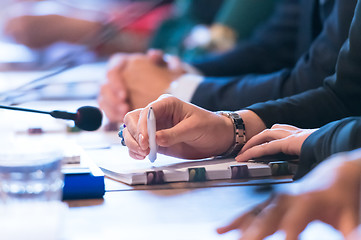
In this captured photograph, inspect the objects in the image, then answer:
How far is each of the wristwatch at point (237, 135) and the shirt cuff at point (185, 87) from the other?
247 mm

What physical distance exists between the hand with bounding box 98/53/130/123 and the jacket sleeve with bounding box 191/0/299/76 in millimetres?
263

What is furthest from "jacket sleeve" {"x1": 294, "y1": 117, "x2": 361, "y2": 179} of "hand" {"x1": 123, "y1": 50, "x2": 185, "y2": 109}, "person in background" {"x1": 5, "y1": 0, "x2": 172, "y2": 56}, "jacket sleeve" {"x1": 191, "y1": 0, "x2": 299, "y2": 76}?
"person in background" {"x1": 5, "y1": 0, "x2": 172, "y2": 56}

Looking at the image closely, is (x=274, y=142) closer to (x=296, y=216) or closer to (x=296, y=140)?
(x=296, y=140)

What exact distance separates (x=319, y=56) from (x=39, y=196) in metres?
0.56

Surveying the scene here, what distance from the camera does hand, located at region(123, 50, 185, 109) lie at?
0.98m

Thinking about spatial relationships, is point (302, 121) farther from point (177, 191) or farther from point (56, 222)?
point (56, 222)

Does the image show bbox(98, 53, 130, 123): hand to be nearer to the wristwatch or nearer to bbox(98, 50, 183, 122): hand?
bbox(98, 50, 183, 122): hand

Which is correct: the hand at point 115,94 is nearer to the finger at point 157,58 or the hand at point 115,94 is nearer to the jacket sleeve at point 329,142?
the finger at point 157,58

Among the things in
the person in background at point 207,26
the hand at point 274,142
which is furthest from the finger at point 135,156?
the person in background at point 207,26

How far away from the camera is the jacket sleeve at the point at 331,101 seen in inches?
24.7

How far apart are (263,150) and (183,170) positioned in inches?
3.8

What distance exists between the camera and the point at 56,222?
365 millimetres

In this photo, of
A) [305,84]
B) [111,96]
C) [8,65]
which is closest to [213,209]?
[305,84]

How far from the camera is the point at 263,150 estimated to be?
56 cm
